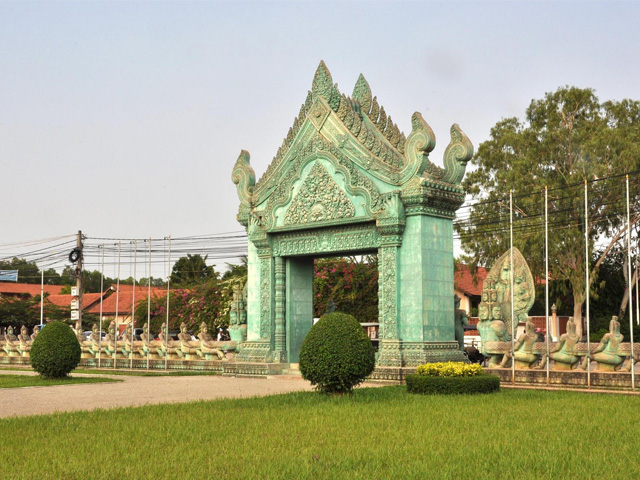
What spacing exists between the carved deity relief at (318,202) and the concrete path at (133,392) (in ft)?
14.9

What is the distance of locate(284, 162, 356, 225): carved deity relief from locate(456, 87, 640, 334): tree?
1989 cm

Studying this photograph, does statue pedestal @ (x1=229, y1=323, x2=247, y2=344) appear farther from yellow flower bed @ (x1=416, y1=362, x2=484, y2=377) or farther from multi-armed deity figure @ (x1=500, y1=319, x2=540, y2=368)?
yellow flower bed @ (x1=416, y1=362, x2=484, y2=377)

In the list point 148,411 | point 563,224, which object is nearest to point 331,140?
point 148,411

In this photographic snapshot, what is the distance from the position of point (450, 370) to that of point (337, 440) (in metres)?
6.46

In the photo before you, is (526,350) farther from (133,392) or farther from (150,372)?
(150,372)

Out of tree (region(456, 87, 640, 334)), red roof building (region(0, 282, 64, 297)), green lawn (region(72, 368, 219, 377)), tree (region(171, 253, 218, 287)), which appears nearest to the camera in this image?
green lawn (region(72, 368, 219, 377))

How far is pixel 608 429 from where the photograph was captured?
429 inches

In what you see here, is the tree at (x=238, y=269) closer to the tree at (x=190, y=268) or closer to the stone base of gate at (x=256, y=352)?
the tree at (x=190, y=268)

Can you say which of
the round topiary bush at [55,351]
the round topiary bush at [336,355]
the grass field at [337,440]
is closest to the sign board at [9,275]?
the round topiary bush at [55,351]

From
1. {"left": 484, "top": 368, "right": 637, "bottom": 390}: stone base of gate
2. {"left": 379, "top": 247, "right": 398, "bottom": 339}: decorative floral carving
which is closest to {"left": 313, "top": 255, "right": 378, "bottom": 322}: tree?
{"left": 379, "top": 247, "right": 398, "bottom": 339}: decorative floral carving

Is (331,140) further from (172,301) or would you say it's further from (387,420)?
(172,301)

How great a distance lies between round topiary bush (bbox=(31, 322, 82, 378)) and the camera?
72.8 feet

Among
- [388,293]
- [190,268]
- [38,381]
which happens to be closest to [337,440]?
[388,293]

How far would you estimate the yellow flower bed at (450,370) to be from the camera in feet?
52.8
